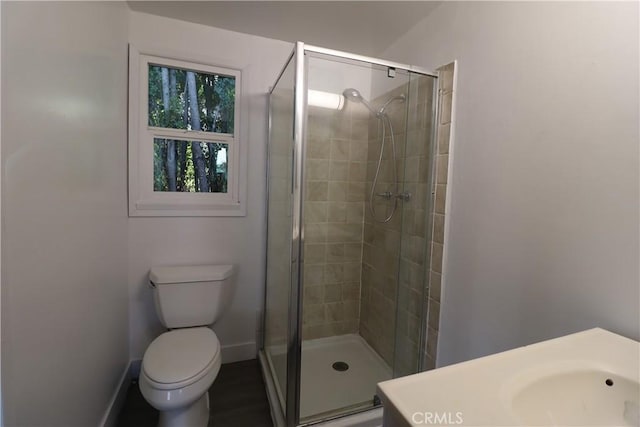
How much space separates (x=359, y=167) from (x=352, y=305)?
40.9 inches

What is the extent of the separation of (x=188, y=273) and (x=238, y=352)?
0.75 m

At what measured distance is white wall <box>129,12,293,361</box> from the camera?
186 cm

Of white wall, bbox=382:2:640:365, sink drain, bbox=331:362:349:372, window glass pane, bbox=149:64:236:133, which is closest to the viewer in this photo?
white wall, bbox=382:2:640:365

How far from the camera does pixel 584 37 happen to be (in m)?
0.98

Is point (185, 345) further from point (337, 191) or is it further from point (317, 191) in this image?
point (337, 191)

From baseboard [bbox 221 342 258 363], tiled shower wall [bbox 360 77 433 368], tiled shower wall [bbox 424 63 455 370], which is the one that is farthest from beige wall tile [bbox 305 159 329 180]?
baseboard [bbox 221 342 258 363]

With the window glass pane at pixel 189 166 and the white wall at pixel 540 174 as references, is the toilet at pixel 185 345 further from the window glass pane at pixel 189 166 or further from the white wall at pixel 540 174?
the white wall at pixel 540 174

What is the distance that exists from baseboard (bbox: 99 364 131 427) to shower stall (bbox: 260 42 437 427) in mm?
814

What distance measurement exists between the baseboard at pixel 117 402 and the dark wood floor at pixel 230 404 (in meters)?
0.04

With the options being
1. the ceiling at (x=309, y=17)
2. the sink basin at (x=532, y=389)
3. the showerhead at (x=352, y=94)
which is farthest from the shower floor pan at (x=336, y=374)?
the ceiling at (x=309, y=17)

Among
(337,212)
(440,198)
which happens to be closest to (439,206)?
(440,198)

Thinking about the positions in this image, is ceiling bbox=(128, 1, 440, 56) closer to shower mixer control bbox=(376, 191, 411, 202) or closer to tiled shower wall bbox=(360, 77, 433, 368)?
tiled shower wall bbox=(360, 77, 433, 368)

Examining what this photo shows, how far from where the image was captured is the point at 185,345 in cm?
154

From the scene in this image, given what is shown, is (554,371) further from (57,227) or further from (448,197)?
(57,227)
